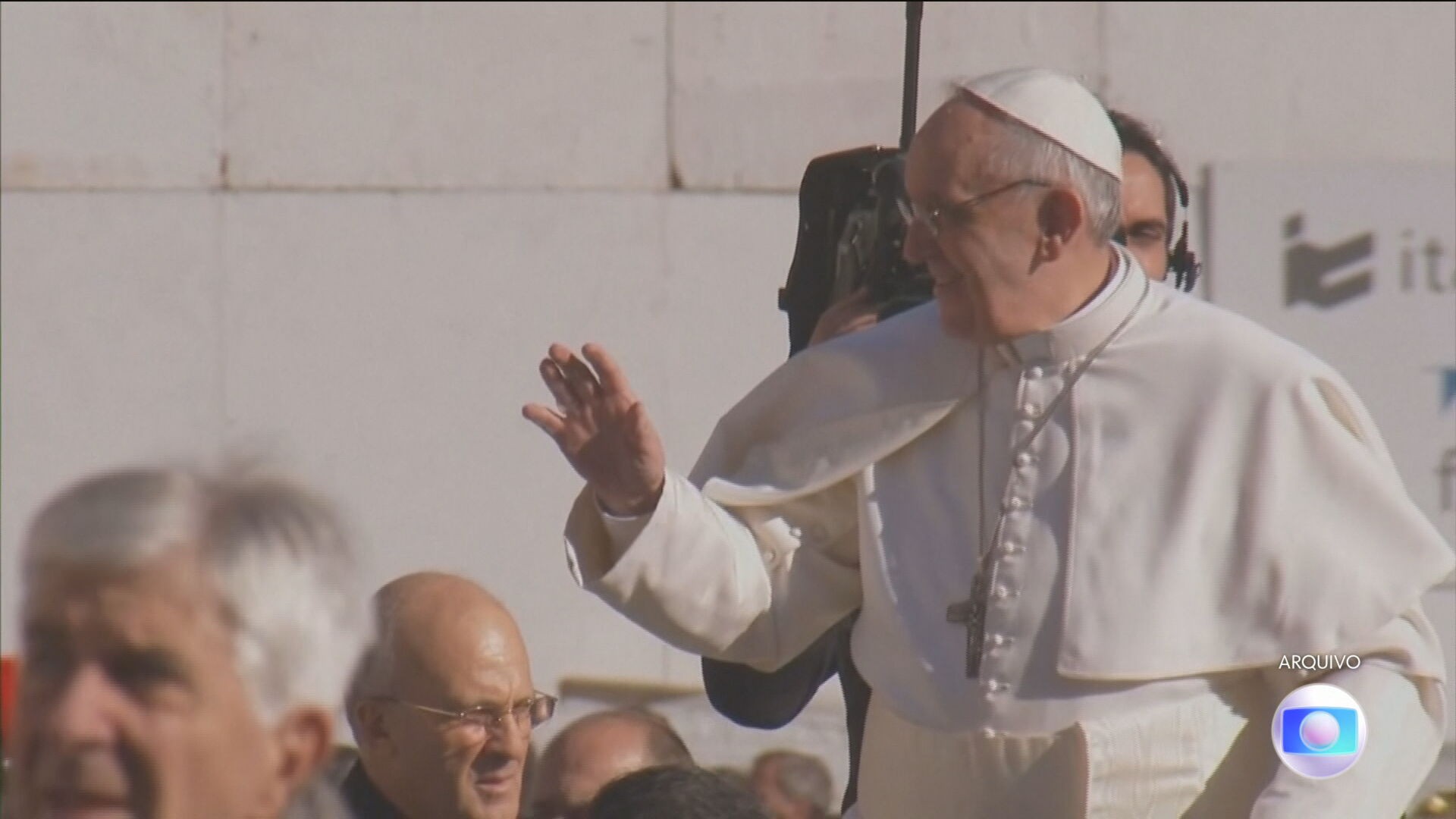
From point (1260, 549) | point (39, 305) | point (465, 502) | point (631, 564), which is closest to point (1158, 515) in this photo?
point (1260, 549)

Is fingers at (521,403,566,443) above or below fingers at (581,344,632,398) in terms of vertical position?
below

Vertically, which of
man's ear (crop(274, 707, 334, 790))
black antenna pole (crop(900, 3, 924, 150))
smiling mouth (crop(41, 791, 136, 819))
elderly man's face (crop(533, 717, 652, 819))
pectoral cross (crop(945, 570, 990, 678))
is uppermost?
black antenna pole (crop(900, 3, 924, 150))

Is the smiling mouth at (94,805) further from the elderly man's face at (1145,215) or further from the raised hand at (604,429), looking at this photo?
the elderly man's face at (1145,215)

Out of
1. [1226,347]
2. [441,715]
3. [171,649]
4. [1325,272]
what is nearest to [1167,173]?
[1226,347]

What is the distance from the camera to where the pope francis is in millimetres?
3553

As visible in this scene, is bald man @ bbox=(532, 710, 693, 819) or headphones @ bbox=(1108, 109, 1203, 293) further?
bald man @ bbox=(532, 710, 693, 819)

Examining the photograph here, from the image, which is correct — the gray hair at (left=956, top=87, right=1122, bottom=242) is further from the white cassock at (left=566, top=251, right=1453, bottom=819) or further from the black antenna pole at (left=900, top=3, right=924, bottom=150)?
the black antenna pole at (left=900, top=3, right=924, bottom=150)

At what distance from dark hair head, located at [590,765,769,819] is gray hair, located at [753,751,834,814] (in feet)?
5.67

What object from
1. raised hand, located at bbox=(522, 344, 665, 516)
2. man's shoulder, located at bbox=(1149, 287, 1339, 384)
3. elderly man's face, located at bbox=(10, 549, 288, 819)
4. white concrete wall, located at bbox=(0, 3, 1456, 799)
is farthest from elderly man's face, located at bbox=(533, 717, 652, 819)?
elderly man's face, located at bbox=(10, 549, 288, 819)

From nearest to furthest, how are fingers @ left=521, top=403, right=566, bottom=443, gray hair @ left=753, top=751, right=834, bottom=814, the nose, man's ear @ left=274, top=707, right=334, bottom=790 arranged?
the nose
man's ear @ left=274, top=707, right=334, bottom=790
fingers @ left=521, top=403, right=566, bottom=443
gray hair @ left=753, top=751, right=834, bottom=814

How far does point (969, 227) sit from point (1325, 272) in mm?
3045

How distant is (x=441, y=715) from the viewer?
164 inches

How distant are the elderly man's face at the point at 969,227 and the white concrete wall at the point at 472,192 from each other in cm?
305

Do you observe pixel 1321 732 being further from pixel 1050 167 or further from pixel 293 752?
pixel 293 752
